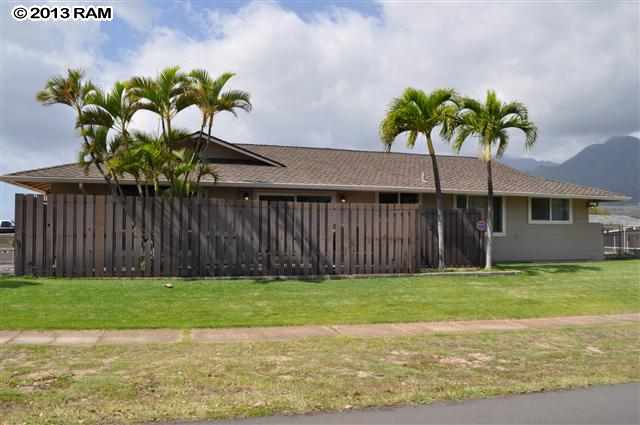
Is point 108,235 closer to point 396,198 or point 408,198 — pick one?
point 396,198

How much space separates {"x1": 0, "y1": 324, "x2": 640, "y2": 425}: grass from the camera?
495 cm

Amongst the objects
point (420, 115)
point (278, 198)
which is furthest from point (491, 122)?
point (278, 198)

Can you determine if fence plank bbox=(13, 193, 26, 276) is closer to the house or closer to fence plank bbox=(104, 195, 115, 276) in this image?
fence plank bbox=(104, 195, 115, 276)

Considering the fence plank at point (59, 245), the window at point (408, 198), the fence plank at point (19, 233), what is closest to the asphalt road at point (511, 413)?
the fence plank at point (59, 245)

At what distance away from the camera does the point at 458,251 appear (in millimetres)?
16516

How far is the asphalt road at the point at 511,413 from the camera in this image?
15.7ft

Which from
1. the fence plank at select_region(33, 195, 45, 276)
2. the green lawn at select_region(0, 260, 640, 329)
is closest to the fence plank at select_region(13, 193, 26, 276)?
the fence plank at select_region(33, 195, 45, 276)

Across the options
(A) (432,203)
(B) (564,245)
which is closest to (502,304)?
(A) (432,203)

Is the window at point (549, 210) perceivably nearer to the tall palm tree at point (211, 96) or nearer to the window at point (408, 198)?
the window at point (408, 198)

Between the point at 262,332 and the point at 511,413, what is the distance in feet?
13.5

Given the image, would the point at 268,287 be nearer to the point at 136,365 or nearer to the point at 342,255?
the point at 342,255

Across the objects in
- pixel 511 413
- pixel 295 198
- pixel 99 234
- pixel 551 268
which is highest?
pixel 295 198

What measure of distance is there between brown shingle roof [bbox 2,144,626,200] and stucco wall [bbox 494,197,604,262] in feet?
2.77

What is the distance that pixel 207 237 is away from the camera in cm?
1377
